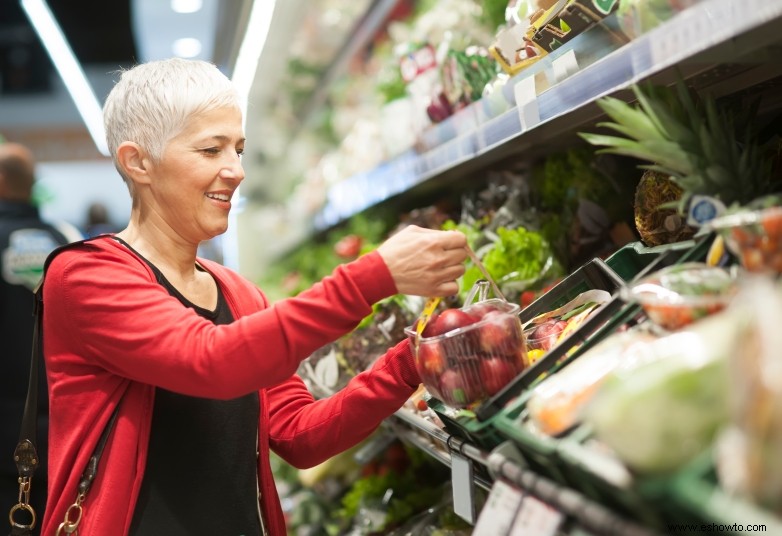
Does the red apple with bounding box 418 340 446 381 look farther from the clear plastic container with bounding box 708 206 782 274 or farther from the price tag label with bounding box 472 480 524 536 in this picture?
the clear plastic container with bounding box 708 206 782 274

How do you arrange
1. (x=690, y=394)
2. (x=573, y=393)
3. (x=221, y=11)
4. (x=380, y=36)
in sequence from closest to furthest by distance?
(x=690, y=394)
(x=573, y=393)
(x=380, y=36)
(x=221, y=11)

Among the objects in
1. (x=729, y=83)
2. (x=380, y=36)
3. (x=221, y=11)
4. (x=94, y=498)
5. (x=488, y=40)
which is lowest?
(x=94, y=498)

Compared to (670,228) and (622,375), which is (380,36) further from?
(622,375)

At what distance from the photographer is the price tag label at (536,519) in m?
0.95

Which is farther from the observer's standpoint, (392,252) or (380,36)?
(380,36)

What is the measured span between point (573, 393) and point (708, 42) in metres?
0.51

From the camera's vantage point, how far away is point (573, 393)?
3.39 feet

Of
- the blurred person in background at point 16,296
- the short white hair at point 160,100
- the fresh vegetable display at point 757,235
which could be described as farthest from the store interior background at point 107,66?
the fresh vegetable display at point 757,235

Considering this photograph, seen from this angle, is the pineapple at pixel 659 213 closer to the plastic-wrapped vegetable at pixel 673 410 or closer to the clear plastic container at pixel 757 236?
the clear plastic container at pixel 757 236

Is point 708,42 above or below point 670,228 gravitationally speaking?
above

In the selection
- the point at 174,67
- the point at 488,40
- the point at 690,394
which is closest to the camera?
the point at 690,394

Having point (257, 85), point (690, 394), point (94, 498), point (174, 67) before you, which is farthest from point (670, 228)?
point (257, 85)

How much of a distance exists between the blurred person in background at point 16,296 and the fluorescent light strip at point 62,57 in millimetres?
505

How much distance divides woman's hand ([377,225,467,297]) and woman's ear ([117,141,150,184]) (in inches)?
24.8
